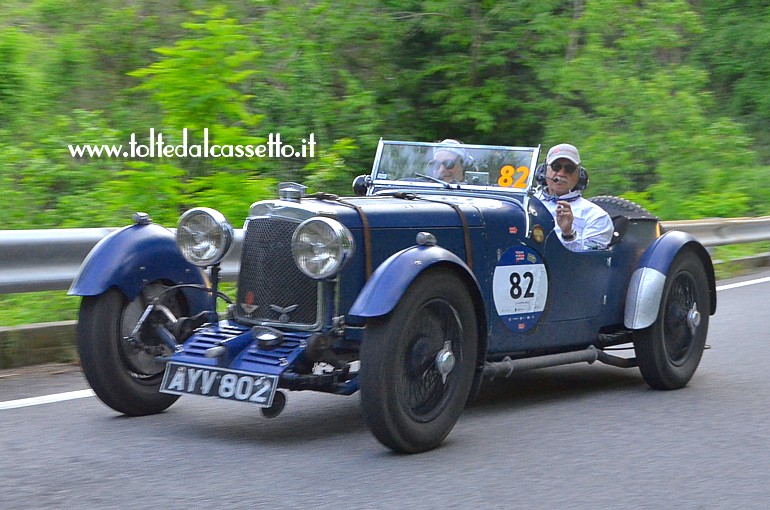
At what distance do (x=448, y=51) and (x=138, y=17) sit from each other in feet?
16.2

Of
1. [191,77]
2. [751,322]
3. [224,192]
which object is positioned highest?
[191,77]

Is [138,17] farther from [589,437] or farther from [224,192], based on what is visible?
[589,437]

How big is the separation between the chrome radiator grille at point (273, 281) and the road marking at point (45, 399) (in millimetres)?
1141

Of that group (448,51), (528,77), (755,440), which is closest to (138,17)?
(448,51)

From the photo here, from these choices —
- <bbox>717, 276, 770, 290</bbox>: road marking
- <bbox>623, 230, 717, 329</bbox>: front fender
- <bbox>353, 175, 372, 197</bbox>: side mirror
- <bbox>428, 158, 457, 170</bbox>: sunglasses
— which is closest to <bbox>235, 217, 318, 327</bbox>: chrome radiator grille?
<bbox>353, 175, 372, 197</bbox>: side mirror

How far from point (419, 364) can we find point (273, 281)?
860mm

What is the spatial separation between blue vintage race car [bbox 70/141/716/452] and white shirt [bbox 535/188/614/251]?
75 millimetres

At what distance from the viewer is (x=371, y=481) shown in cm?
432

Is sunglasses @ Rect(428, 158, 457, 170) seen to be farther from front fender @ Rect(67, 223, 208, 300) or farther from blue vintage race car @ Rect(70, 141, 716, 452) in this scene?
front fender @ Rect(67, 223, 208, 300)

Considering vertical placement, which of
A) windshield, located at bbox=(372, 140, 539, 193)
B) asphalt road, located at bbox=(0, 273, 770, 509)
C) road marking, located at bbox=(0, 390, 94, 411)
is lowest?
road marking, located at bbox=(0, 390, 94, 411)

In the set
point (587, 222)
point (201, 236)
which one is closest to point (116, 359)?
point (201, 236)

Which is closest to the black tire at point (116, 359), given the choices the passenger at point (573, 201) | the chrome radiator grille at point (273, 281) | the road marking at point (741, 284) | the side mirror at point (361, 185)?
the chrome radiator grille at point (273, 281)

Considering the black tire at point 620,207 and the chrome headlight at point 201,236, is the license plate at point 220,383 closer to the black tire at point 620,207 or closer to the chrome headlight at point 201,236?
the chrome headlight at point 201,236

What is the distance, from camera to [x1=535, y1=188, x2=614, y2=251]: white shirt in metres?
6.30
